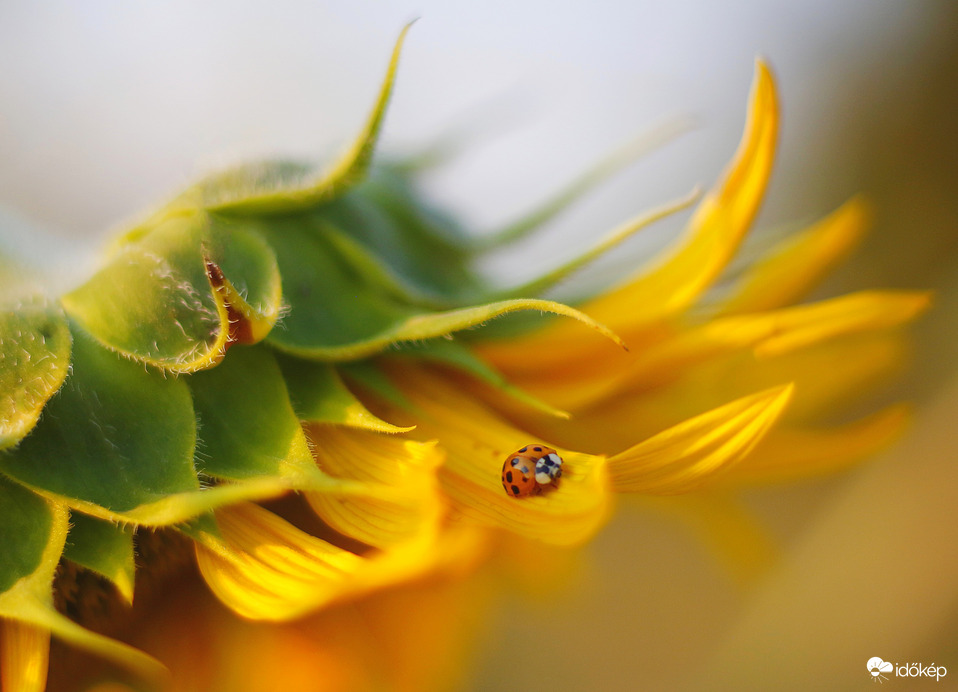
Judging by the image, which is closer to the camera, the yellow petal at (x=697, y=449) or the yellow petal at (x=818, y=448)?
the yellow petal at (x=697, y=449)

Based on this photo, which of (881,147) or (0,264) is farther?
(881,147)

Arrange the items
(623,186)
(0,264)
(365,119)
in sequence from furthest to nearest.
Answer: (623,186)
(0,264)
(365,119)

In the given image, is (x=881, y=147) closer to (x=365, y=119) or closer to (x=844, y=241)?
(x=844, y=241)

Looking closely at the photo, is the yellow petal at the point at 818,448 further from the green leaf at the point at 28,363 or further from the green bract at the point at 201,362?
the green leaf at the point at 28,363

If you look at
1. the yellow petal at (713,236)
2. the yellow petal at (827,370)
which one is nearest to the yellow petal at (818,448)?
the yellow petal at (827,370)

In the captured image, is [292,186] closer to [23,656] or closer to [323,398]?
[323,398]

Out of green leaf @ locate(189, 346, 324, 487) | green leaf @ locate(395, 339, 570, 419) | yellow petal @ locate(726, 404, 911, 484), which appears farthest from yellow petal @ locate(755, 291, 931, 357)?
green leaf @ locate(189, 346, 324, 487)

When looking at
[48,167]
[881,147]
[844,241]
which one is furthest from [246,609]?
[881,147]

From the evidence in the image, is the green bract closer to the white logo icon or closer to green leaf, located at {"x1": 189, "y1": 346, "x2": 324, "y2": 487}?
green leaf, located at {"x1": 189, "y1": 346, "x2": 324, "y2": 487}
